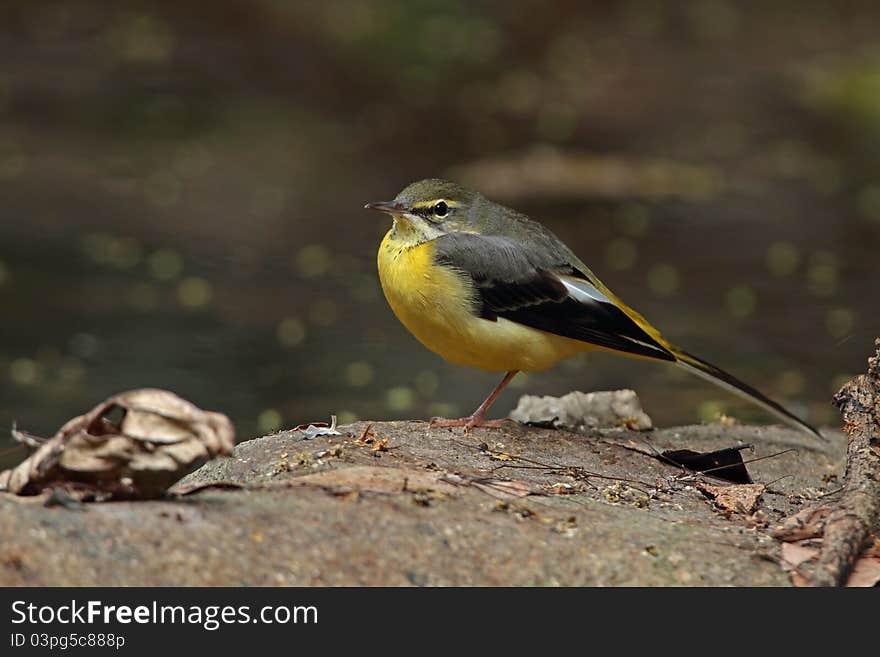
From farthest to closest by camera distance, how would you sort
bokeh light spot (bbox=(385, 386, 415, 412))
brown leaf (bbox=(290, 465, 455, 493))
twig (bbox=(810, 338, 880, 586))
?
1. bokeh light spot (bbox=(385, 386, 415, 412))
2. brown leaf (bbox=(290, 465, 455, 493))
3. twig (bbox=(810, 338, 880, 586))

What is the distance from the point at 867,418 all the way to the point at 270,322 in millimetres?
6022

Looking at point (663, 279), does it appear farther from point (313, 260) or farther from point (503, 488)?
point (503, 488)

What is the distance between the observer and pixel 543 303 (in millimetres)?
6137

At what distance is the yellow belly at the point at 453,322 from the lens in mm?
6047

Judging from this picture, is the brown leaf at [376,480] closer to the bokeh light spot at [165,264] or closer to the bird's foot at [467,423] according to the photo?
the bird's foot at [467,423]

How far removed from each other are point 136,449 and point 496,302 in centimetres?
237

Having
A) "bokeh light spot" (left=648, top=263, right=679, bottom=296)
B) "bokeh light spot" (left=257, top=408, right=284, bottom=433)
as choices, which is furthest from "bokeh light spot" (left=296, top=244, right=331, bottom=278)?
"bokeh light spot" (left=257, top=408, right=284, bottom=433)

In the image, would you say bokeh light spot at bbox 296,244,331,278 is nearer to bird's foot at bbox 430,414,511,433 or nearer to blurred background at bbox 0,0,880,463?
blurred background at bbox 0,0,880,463

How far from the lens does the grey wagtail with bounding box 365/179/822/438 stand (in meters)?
6.07

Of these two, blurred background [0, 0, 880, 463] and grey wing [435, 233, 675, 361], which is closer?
grey wing [435, 233, 675, 361]

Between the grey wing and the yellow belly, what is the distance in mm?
51

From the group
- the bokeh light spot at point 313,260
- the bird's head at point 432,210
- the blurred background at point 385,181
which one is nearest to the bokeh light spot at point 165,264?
the blurred background at point 385,181

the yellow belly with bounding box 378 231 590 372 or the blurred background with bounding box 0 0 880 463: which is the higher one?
the blurred background with bounding box 0 0 880 463

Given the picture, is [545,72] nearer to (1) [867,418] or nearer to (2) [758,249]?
(2) [758,249]
